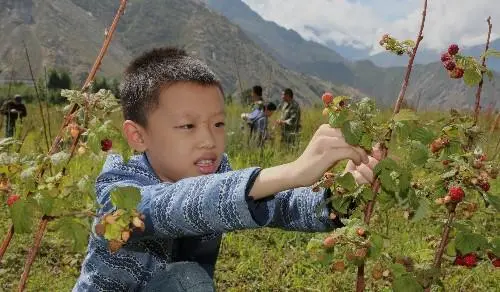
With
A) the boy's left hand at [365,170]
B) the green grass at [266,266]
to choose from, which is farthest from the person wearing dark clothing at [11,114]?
the boy's left hand at [365,170]

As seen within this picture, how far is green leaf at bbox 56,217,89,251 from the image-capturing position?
1390 mm

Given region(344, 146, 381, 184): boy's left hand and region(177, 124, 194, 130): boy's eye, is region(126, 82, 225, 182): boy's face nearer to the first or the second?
region(177, 124, 194, 130): boy's eye

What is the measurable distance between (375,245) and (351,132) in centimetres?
31

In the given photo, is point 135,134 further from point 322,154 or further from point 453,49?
point 453,49

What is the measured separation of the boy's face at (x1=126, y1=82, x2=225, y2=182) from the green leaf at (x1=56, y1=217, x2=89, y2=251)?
0.64m

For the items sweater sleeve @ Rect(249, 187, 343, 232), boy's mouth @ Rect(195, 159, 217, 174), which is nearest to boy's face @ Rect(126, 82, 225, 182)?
boy's mouth @ Rect(195, 159, 217, 174)

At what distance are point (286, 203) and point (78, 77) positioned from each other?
180 meters

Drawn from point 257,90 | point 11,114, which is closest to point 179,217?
point 257,90

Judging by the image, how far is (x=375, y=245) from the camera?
140 cm

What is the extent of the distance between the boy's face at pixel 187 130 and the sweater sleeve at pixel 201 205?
0.19m

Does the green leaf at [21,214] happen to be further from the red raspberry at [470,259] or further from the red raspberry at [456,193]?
the red raspberry at [470,259]

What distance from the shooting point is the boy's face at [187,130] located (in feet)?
6.49

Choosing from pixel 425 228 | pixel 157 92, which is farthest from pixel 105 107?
pixel 425 228

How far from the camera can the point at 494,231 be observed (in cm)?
574
